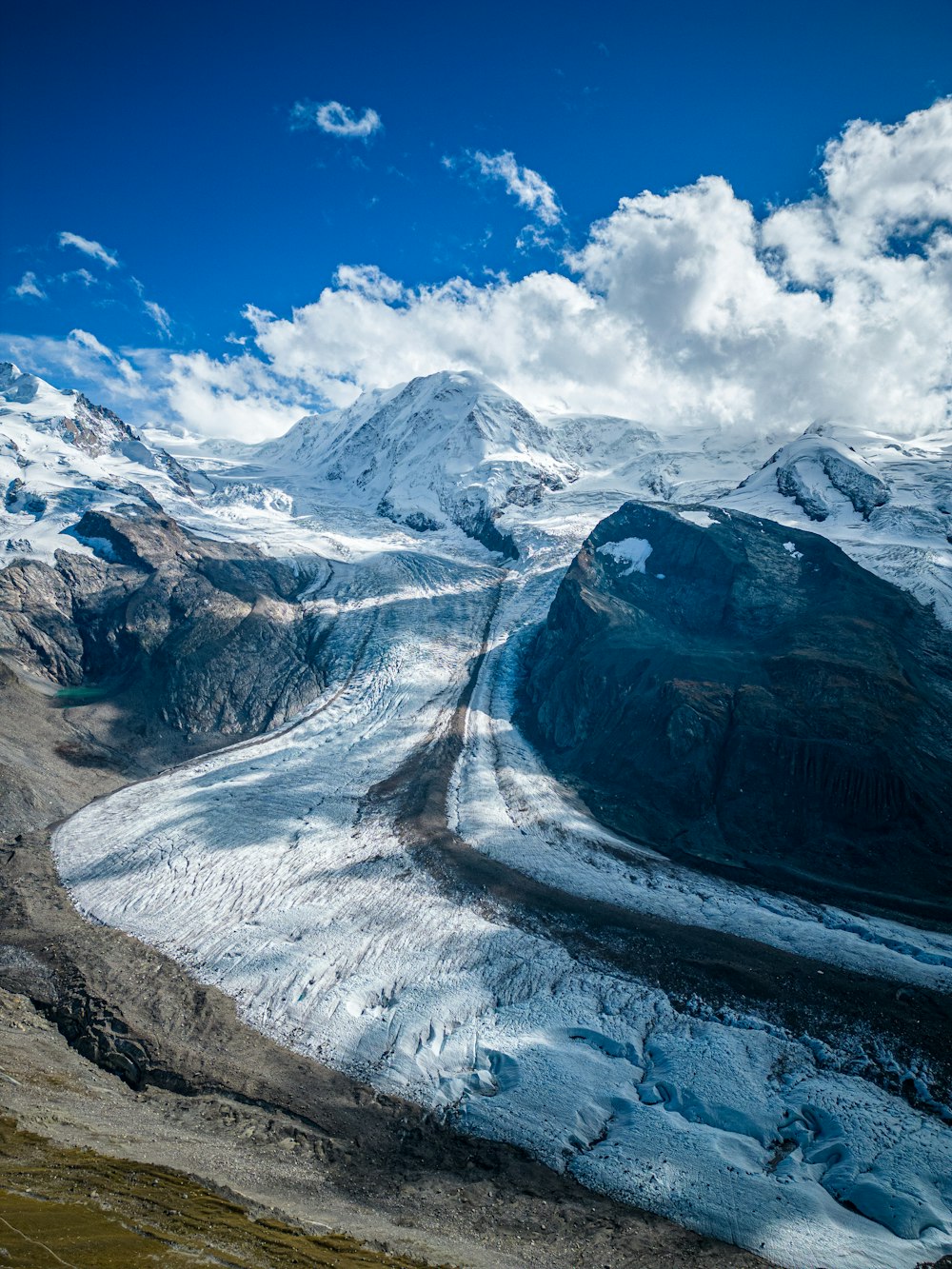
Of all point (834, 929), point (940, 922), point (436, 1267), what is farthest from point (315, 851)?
point (940, 922)

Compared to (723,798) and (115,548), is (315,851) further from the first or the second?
(115,548)

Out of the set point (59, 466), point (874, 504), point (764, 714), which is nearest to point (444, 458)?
point (59, 466)

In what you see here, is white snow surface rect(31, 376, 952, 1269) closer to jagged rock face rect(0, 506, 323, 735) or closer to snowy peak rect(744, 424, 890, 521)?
jagged rock face rect(0, 506, 323, 735)

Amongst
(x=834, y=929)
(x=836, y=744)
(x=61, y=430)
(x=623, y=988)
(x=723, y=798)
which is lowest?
(x=623, y=988)

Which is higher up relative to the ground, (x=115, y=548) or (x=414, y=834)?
(x=115, y=548)

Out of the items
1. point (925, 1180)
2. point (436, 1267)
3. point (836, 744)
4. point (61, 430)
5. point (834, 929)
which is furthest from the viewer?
point (61, 430)

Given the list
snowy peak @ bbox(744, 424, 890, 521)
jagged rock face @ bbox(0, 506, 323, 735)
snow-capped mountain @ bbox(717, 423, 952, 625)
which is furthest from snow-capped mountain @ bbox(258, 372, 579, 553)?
jagged rock face @ bbox(0, 506, 323, 735)

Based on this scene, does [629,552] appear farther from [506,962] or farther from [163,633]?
[506,962]
